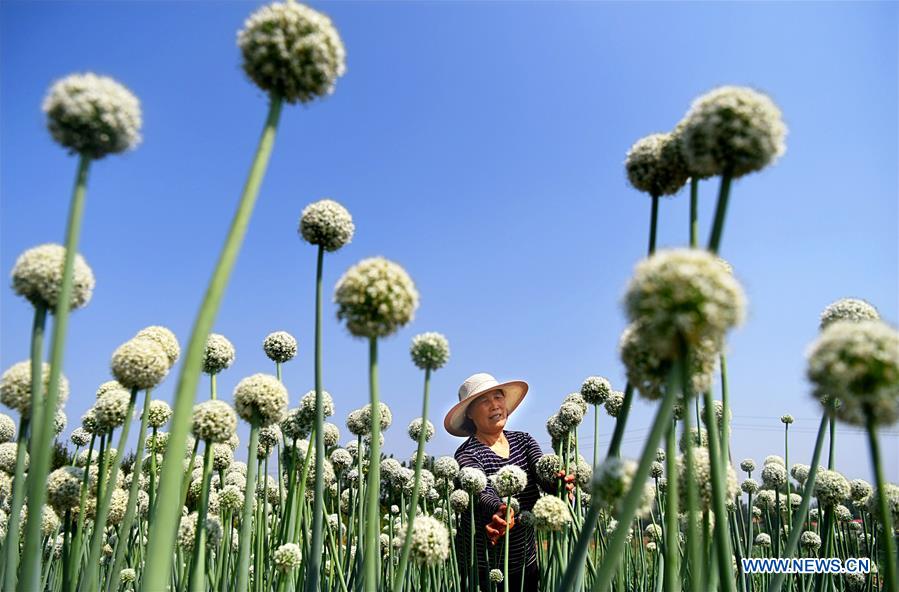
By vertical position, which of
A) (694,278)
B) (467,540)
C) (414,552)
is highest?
(694,278)

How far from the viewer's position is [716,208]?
1530 millimetres

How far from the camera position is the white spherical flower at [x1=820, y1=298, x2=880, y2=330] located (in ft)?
9.00

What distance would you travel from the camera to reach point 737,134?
1.57m

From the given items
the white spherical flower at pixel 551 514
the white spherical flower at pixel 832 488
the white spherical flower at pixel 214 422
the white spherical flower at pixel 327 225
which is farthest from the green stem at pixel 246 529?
the white spherical flower at pixel 832 488

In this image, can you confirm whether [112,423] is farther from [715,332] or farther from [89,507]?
[715,332]

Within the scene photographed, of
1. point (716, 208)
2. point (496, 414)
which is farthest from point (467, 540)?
point (716, 208)

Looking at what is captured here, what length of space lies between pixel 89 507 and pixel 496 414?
510cm

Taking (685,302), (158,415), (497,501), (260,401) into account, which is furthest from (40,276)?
(497,501)

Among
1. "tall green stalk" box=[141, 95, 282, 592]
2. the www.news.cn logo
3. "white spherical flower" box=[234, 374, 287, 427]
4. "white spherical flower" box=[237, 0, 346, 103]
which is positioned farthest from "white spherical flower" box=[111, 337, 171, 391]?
the www.news.cn logo

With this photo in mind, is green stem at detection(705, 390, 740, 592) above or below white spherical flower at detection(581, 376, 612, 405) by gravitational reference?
below

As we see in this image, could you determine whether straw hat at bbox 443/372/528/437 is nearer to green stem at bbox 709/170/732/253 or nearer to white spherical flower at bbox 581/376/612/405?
white spherical flower at bbox 581/376/612/405

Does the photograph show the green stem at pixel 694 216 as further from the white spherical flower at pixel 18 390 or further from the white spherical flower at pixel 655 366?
the white spherical flower at pixel 18 390

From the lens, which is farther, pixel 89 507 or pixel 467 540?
pixel 467 540

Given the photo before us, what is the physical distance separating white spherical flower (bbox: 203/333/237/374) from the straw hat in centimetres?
399
